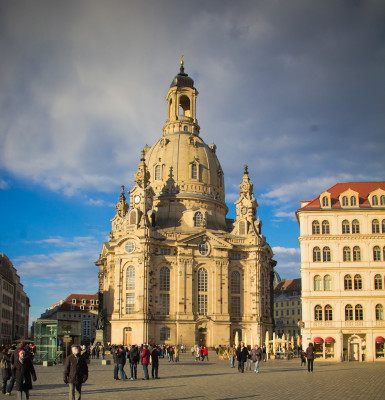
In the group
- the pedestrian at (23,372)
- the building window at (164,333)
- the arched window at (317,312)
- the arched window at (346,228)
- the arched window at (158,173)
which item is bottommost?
the building window at (164,333)

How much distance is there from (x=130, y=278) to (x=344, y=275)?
36.7 metres

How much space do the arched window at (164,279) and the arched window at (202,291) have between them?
4920 millimetres

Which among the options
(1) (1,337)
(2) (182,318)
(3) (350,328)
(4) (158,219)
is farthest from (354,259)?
(1) (1,337)

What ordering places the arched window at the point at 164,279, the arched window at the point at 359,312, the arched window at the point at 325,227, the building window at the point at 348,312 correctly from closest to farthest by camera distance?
the arched window at the point at 359,312
the building window at the point at 348,312
the arched window at the point at 325,227
the arched window at the point at 164,279

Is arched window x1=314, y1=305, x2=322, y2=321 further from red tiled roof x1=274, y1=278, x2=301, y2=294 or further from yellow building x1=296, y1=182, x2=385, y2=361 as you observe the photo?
red tiled roof x1=274, y1=278, x2=301, y2=294

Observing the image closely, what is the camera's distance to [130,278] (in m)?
84.4

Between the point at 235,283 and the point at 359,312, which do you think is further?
the point at 235,283

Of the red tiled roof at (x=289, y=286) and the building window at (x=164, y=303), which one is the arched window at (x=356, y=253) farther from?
the red tiled roof at (x=289, y=286)

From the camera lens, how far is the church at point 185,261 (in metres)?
83.4

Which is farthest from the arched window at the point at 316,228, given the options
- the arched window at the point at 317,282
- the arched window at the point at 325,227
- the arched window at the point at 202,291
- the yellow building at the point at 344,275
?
the arched window at the point at 202,291

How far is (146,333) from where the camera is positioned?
80.9 meters

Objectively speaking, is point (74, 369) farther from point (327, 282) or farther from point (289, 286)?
point (289, 286)

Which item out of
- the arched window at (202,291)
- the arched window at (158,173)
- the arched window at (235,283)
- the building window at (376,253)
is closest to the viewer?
the building window at (376,253)

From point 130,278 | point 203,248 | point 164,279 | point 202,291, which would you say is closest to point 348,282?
point 202,291
